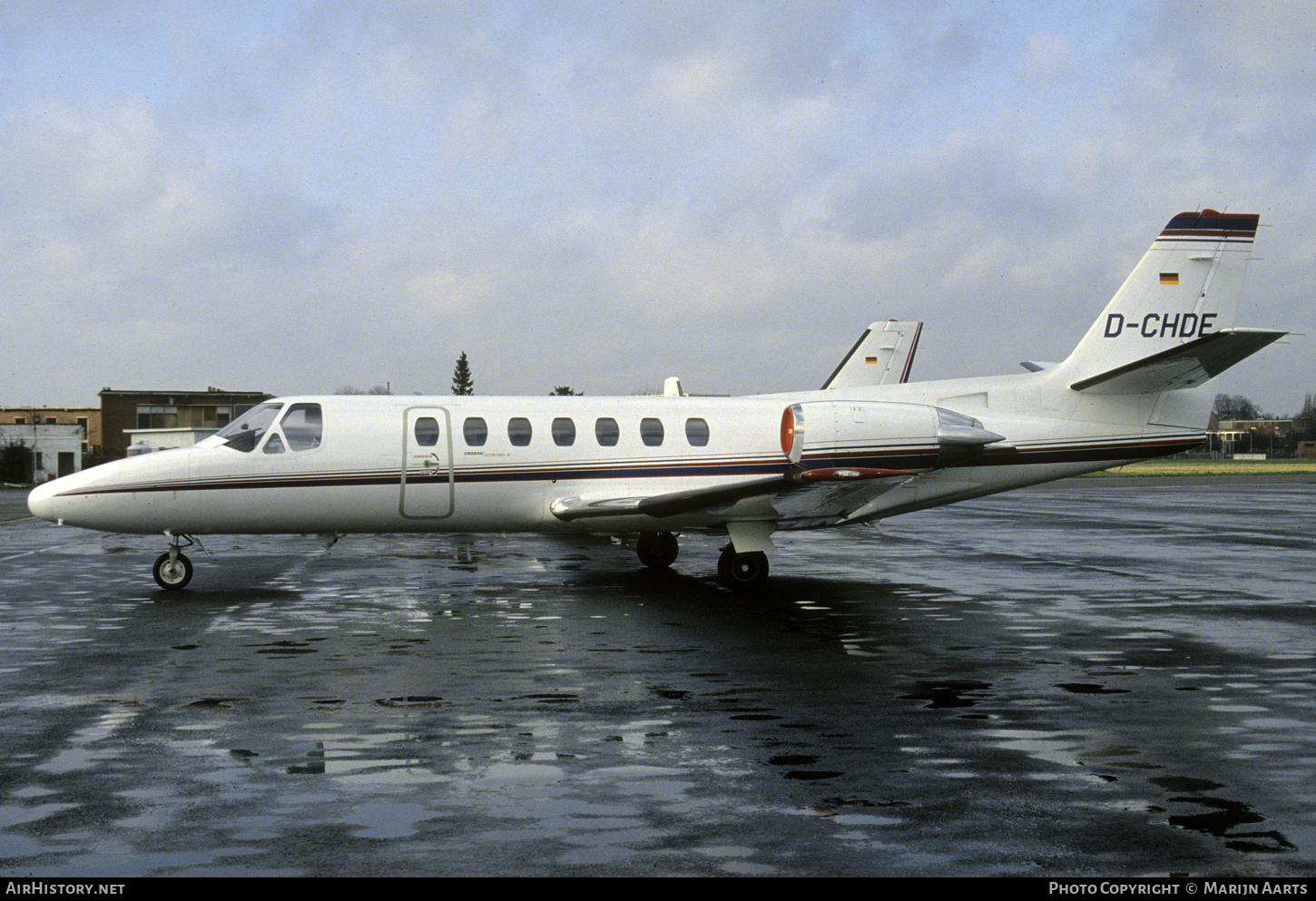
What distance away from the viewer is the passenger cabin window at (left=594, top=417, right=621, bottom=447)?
55.4ft

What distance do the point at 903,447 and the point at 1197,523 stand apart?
1819cm

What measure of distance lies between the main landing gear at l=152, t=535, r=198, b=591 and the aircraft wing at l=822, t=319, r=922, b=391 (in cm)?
3162

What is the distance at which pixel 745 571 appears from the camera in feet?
54.2

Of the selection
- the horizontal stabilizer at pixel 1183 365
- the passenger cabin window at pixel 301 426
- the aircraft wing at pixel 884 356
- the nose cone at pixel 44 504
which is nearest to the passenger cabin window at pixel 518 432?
the passenger cabin window at pixel 301 426

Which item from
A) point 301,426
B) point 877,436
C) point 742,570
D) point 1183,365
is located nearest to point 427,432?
point 301,426

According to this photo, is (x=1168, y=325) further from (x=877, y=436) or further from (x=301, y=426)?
(x=301, y=426)

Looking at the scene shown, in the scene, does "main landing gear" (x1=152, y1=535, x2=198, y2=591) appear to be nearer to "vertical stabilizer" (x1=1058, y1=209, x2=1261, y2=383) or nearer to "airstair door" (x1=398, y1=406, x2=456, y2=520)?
"airstair door" (x1=398, y1=406, x2=456, y2=520)

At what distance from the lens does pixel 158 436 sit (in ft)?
200

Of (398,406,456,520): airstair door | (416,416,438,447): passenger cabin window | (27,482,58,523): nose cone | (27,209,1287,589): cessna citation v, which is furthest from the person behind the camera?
(416,416,438,447): passenger cabin window

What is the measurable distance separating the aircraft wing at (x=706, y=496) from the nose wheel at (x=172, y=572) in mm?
5165

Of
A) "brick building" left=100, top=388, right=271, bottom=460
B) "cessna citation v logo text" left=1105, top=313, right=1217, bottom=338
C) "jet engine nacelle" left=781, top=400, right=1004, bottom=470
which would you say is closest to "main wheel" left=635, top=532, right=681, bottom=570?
"jet engine nacelle" left=781, top=400, right=1004, bottom=470

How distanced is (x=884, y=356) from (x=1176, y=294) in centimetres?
2616
